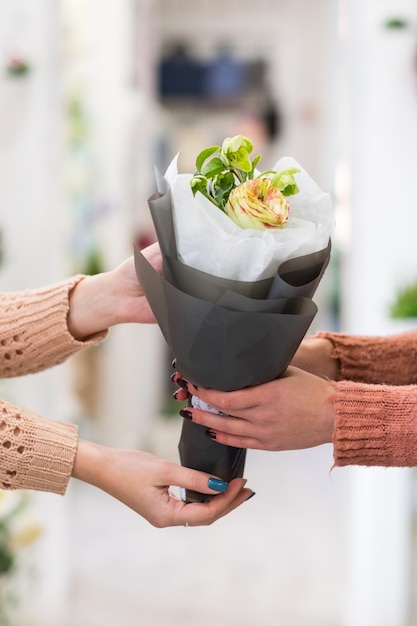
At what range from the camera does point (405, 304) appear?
118 inches

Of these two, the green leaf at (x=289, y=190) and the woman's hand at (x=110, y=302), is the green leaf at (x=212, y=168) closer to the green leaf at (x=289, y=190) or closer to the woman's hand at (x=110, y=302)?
the green leaf at (x=289, y=190)

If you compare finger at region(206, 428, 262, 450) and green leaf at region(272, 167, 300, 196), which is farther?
finger at region(206, 428, 262, 450)

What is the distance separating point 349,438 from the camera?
1351 millimetres

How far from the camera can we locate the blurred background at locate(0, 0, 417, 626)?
3098 millimetres

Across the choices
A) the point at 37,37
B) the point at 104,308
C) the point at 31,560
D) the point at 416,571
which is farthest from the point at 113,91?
the point at 104,308

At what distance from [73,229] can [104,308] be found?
3.26 metres

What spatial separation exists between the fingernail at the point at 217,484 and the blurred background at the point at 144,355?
4.81 ft

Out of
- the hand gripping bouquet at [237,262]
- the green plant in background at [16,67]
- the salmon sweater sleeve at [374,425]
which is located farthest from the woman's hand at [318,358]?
the green plant in background at [16,67]

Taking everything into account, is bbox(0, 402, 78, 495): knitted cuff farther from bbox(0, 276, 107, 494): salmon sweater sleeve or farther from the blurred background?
the blurred background

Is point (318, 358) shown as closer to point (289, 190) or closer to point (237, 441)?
point (237, 441)

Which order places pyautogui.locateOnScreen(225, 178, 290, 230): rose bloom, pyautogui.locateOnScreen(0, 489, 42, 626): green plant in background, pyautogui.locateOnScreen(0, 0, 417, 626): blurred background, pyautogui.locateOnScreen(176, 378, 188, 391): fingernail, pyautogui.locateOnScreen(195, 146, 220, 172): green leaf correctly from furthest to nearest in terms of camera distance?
pyautogui.locateOnScreen(0, 0, 417, 626): blurred background
pyautogui.locateOnScreen(0, 489, 42, 626): green plant in background
pyautogui.locateOnScreen(176, 378, 188, 391): fingernail
pyautogui.locateOnScreen(195, 146, 220, 172): green leaf
pyautogui.locateOnScreen(225, 178, 290, 230): rose bloom

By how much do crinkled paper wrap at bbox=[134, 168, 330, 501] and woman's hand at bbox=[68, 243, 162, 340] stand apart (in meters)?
0.34

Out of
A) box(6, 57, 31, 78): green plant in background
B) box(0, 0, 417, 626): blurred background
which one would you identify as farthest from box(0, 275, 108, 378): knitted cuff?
box(6, 57, 31, 78): green plant in background

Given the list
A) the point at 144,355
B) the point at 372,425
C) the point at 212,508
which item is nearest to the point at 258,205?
the point at 372,425
